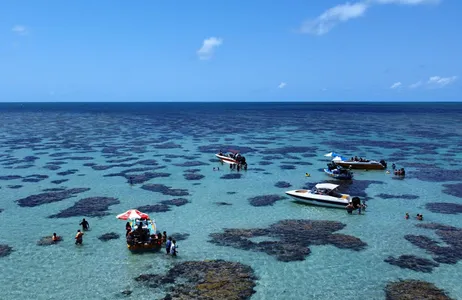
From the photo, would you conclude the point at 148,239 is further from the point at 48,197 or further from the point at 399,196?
the point at 399,196

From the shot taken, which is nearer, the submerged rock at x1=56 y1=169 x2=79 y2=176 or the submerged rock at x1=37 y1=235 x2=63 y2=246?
the submerged rock at x1=37 y1=235 x2=63 y2=246

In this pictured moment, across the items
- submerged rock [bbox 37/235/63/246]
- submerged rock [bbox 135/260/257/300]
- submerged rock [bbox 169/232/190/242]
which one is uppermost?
submerged rock [bbox 169/232/190/242]

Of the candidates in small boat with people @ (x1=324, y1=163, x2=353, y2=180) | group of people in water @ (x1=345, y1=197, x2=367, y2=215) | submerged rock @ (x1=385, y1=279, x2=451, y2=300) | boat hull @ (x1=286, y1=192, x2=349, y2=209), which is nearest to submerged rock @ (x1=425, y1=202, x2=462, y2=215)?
group of people in water @ (x1=345, y1=197, x2=367, y2=215)

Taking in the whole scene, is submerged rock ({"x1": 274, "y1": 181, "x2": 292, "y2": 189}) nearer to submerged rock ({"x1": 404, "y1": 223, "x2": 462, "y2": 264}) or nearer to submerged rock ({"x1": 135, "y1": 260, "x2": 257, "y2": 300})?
submerged rock ({"x1": 404, "y1": 223, "x2": 462, "y2": 264})

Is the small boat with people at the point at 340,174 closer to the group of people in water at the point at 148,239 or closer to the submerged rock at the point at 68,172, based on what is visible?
the group of people in water at the point at 148,239

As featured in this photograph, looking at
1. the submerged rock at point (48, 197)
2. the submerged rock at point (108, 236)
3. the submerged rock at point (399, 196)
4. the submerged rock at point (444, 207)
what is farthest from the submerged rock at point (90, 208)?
the submerged rock at point (444, 207)

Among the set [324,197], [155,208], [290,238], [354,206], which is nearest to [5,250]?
[155,208]

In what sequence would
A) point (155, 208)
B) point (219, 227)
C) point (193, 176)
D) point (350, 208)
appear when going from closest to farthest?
point (219, 227) < point (350, 208) < point (155, 208) < point (193, 176)
